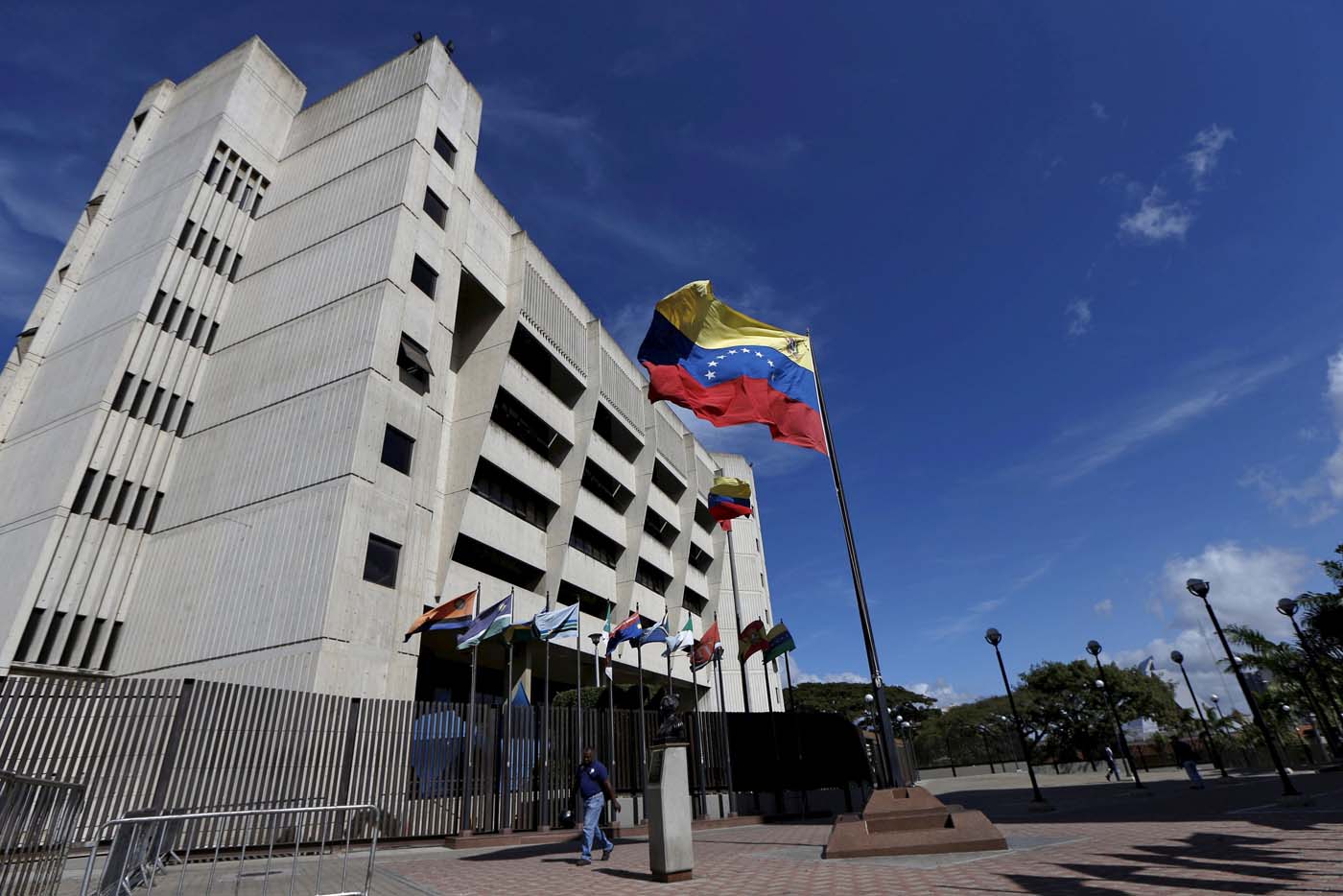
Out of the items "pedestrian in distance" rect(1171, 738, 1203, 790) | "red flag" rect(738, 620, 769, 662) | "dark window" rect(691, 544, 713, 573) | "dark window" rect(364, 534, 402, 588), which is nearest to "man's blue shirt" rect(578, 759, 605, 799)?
"red flag" rect(738, 620, 769, 662)

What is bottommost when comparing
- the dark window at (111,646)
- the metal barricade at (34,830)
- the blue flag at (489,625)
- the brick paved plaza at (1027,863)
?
the brick paved plaza at (1027,863)

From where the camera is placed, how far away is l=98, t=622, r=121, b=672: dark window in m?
21.4

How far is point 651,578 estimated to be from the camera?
4441 cm

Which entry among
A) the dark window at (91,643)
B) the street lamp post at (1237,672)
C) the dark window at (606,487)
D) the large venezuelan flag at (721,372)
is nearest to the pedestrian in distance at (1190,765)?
the street lamp post at (1237,672)

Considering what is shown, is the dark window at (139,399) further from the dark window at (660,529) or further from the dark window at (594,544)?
the dark window at (660,529)

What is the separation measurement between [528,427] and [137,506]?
50.9 feet

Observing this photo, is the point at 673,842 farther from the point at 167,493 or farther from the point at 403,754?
the point at 167,493

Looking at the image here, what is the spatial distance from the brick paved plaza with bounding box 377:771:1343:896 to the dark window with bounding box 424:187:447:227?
22.2m

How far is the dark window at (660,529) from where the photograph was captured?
44888 mm

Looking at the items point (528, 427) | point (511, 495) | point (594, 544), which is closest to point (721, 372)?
point (511, 495)

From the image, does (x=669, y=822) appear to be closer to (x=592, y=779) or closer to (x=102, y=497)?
(x=592, y=779)

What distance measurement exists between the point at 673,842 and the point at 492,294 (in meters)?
25.6

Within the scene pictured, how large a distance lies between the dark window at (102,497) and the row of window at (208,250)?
959cm

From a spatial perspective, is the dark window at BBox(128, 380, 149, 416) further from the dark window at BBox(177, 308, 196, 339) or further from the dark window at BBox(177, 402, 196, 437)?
the dark window at BBox(177, 308, 196, 339)
